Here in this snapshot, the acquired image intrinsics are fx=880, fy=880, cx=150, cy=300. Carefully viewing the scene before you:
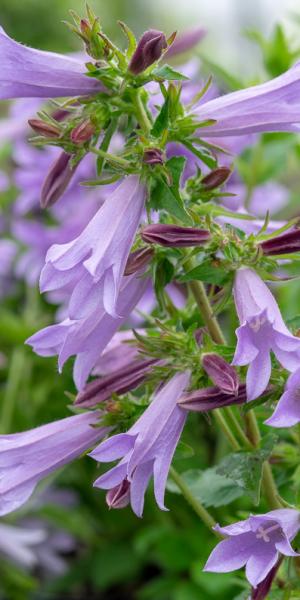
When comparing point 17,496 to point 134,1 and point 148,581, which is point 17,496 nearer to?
point 148,581

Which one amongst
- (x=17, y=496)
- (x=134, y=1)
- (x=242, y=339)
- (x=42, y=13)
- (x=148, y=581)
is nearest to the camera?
(x=242, y=339)

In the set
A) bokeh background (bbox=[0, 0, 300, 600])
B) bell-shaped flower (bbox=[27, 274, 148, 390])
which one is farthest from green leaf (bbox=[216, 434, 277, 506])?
bokeh background (bbox=[0, 0, 300, 600])

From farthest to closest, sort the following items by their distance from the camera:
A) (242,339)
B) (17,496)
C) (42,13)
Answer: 1. (42,13)
2. (17,496)
3. (242,339)

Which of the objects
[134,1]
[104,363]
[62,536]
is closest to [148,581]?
[62,536]

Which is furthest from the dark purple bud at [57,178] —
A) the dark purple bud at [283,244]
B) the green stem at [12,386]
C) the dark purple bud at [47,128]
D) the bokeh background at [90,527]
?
the green stem at [12,386]

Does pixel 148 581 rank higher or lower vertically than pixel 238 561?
lower

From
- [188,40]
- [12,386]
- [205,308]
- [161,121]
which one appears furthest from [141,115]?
[12,386]

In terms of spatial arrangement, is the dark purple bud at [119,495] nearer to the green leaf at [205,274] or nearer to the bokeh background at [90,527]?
the green leaf at [205,274]
